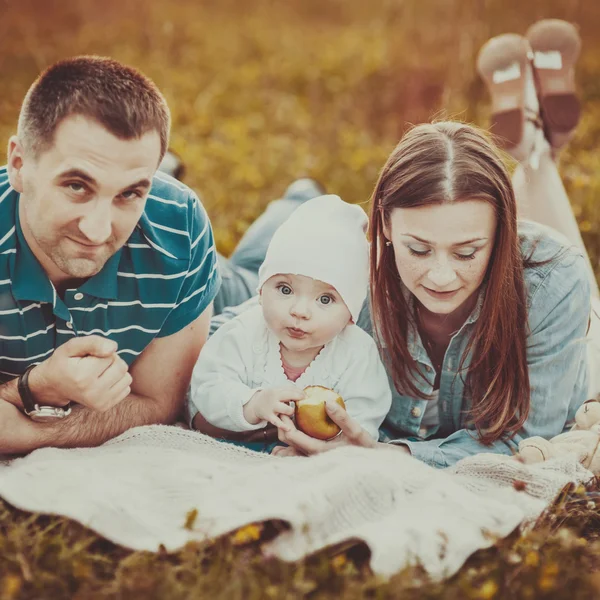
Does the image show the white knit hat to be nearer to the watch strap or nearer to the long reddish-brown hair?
the long reddish-brown hair

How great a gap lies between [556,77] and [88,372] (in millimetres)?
3068

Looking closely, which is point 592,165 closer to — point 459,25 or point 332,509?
point 459,25

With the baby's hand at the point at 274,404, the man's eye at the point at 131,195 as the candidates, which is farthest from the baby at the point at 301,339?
the man's eye at the point at 131,195

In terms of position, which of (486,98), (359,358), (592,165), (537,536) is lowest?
(537,536)

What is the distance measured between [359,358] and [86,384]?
1.06 m

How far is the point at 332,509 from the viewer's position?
2732mm

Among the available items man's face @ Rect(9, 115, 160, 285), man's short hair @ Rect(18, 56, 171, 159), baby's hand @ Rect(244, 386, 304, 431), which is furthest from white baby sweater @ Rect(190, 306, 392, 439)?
man's short hair @ Rect(18, 56, 171, 159)

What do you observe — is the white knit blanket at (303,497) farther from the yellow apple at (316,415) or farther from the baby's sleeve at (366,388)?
the baby's sleeve at (366,388)

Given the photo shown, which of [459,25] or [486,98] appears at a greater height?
[459,25]

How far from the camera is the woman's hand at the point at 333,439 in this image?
10.5 ft

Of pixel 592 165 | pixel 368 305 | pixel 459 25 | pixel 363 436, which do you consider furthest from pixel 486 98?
pixel 363 436

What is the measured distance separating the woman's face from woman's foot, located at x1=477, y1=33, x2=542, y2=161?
1510 millimetres

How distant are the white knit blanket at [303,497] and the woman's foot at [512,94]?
2.01m

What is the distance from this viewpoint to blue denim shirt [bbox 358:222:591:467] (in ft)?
11.4
